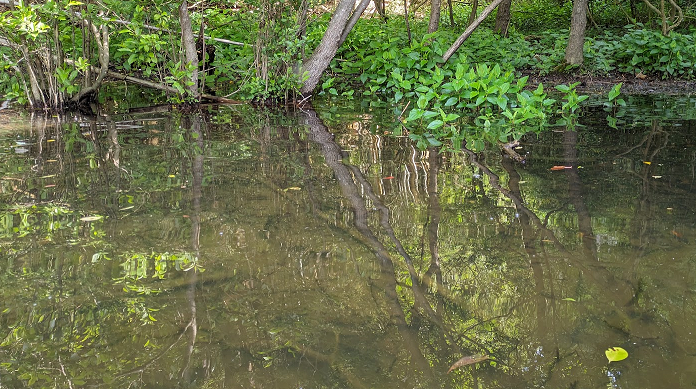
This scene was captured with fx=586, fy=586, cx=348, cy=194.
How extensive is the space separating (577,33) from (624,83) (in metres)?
1.31

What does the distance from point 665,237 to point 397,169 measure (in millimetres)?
2043

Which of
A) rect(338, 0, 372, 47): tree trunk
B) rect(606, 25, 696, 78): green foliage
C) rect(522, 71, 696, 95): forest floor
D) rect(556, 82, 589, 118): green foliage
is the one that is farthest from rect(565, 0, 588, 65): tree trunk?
rect(338, 0, 372, 47): tree trunk

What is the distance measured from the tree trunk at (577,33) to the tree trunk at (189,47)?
703cm

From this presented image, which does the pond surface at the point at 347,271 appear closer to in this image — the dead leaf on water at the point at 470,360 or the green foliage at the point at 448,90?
the dead leaf on water at the point at 470,360

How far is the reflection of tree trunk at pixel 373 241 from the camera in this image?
2.16m

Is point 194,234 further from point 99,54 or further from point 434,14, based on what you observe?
point 434,14

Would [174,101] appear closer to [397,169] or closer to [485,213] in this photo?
[397,169]

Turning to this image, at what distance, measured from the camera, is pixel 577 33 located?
10961 millimetres

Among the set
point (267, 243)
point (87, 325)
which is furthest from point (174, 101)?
point (87, 325)

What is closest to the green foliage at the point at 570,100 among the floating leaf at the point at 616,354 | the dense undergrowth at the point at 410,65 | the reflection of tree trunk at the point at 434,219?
the dense undergrowth at the point at 410,65

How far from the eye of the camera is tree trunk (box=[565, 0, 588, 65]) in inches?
428

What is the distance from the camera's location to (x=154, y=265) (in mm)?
2785

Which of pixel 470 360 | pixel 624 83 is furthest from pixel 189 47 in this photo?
pixel 624 83

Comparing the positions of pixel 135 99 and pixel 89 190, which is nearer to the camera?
pixel 89 190
